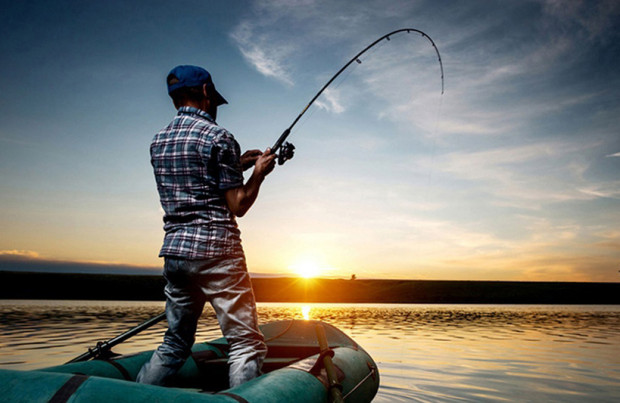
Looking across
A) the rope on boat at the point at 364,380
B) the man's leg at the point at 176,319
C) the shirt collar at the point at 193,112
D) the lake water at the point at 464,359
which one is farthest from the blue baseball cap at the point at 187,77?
the lake water at the point at 464,359

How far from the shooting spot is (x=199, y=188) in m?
2.98

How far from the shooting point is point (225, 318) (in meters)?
2.91

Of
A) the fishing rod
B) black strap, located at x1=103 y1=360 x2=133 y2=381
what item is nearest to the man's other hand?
the fishing rod

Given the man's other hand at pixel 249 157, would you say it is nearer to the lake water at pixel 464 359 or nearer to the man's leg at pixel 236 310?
the man's leg at pixel 236 310

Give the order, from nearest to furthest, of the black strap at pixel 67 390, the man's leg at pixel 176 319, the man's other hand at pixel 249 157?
the black strap at pixel 67 390 < the man's leg at pixel 176 319 < the man's other hand at pixel 249 157

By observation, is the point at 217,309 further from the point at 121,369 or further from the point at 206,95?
the point at 121,369

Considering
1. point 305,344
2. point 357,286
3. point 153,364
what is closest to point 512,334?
point 305,344

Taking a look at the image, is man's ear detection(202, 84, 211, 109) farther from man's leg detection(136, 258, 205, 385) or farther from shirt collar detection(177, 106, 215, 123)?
man's leg detection(136, 258, 205, 385)

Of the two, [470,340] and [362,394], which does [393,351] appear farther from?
[362,394]

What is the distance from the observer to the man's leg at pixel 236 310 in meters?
2.88

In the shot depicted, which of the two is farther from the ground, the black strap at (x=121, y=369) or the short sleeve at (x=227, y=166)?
the short sleeve at (x=227, y=166)

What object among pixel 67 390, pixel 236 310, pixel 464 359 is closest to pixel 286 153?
pixel 236 310

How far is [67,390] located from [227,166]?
151cm

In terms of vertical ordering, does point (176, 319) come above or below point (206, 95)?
below
